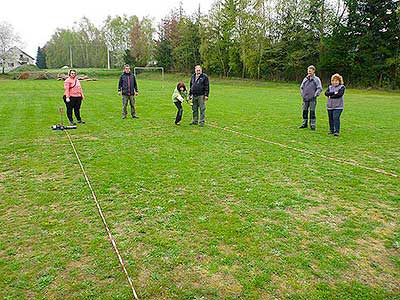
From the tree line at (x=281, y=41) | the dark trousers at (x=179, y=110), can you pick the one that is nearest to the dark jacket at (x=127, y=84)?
the dark trousers at (x=179, y=110)

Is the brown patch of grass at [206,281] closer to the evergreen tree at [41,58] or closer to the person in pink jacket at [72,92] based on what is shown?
the person in pink jacket at [72,92]

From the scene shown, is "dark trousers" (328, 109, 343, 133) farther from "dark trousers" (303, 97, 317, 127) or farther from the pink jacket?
the pink jacket

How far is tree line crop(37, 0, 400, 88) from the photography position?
33.2 m

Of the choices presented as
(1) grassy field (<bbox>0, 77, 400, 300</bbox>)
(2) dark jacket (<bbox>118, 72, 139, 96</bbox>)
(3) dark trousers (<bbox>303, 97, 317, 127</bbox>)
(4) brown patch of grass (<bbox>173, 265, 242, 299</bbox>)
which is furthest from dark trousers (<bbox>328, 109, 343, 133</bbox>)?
(4) brown patch of grass (<bbox>173, 265, 242, 299</bbox>)

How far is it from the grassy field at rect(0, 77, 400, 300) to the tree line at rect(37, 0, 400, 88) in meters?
29.3

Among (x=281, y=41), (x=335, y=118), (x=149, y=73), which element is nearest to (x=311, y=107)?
(x=335, y=118)

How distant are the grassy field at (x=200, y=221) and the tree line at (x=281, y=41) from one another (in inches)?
1152

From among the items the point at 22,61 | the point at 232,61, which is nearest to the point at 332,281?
the point at 232,61

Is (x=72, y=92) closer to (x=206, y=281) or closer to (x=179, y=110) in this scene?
(x=179, y=110)

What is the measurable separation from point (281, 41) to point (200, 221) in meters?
39.6

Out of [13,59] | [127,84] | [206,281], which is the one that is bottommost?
[206,281]

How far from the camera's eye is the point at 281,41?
1587 inches

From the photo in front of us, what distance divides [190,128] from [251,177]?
4.85m

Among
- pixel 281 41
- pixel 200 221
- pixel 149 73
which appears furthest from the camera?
pixel 149 73
